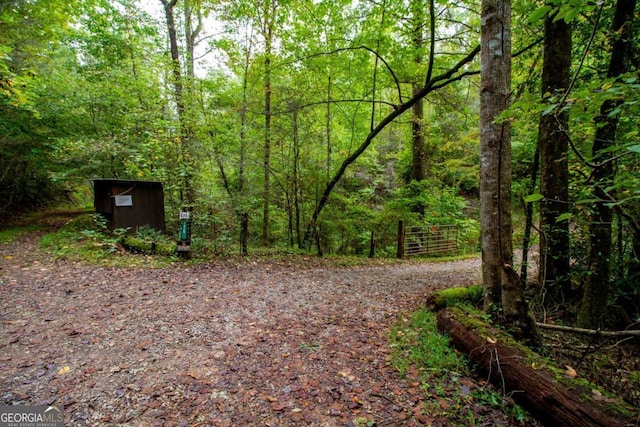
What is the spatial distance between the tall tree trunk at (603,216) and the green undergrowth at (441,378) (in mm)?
1997

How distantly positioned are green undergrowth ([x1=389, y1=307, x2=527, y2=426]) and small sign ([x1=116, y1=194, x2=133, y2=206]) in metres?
7.52

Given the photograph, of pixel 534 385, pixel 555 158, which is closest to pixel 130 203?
pixel 534 385

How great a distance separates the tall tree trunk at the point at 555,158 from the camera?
4012 mm

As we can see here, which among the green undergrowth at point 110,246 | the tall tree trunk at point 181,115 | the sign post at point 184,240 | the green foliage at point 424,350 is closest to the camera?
the green foliage at point 424,350

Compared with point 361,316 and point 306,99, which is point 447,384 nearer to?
point 361,316

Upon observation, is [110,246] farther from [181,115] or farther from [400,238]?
[400,238]

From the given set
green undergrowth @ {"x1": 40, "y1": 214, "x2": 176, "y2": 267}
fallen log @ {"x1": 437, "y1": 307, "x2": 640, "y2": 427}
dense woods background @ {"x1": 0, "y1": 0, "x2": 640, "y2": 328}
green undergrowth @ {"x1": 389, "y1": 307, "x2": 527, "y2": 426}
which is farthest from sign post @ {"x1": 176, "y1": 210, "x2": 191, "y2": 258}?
fallen log @ {"x1": 437, "y1": 307, "x2": 640, "y2": 427}

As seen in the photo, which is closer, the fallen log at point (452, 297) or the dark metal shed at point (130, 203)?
the fallen log at point (452, 297)

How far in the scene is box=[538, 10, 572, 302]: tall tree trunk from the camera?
4012 mm

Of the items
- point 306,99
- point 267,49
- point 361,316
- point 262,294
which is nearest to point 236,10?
point 267,49

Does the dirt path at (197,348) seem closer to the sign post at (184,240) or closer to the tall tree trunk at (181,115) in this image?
the sign post at (184,240)

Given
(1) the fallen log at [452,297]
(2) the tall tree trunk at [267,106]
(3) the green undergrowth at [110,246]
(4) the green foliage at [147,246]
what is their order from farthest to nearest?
(2) the tall tree trunk at [267,106], (4) the green foliage at [147,246], (3) the green undergrowth at [110,246], (1) the fallen log at [452,297]

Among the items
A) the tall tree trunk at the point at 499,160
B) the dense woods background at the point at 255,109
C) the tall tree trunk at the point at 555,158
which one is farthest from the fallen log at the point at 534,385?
the dense woods background at the point at 255,109

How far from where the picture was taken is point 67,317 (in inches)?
146
